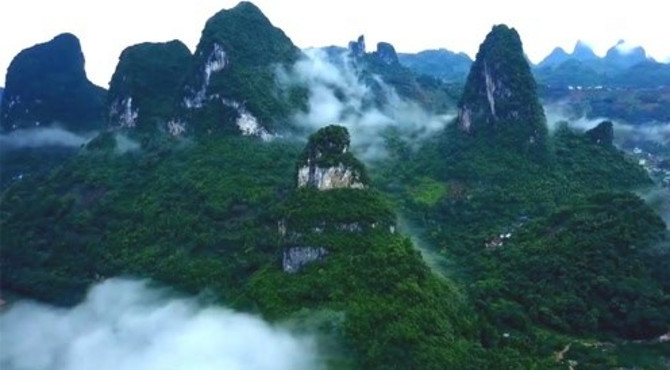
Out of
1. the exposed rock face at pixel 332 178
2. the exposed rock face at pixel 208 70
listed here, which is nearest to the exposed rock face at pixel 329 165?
the exposed rock face at pixel 332 178

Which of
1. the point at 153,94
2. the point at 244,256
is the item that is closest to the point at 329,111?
the point at 153,94

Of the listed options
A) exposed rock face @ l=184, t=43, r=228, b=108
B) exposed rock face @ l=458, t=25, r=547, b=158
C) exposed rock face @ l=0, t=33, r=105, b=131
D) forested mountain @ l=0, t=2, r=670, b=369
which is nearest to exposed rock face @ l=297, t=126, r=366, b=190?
forested mountain @ l=0, t=2, r=670, b=369

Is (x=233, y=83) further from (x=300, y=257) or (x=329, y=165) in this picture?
(x=300, y=257)

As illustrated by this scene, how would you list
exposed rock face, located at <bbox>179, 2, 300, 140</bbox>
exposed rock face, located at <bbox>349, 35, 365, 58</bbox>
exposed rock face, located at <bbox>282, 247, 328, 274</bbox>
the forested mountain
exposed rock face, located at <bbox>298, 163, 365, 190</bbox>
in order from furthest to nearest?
exposed rock face, located at <bbox>349, 35, 365, 58</bbox>
exposed rock face, located at <bbox>179, 2, 300, 140</bbox>
exposed rock face, located at <bbox>298, 163, 365, 190</bbox>
exposed rock face, located at <bbox>282, 247, 328, 274</bbox>
the forested mountain

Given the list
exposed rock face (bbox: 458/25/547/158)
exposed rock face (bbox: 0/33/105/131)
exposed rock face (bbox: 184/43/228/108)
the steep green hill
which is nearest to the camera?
the steep green hill

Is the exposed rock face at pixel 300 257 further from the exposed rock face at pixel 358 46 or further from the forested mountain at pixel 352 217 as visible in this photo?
the exposed rock face at pixel 358 46

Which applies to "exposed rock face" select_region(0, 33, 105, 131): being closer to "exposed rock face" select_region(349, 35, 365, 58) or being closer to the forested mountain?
the forested mountain

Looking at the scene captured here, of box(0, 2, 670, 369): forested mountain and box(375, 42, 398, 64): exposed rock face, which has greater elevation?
box(375, 42, 398, 64): exposed rock face

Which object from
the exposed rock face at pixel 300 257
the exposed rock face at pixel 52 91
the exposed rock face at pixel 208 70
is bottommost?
the exposed rock face at pixel 300 257
